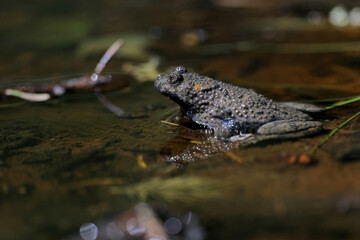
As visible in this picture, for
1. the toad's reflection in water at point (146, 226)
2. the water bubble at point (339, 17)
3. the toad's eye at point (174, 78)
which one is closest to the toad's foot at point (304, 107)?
the toad's eye at point (174, 78)

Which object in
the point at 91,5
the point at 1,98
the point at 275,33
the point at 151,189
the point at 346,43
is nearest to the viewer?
the point at 151,189

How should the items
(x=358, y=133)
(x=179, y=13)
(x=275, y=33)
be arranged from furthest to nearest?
(x=179, y=13) → (x=275, y=33) → (x=358, y=133)

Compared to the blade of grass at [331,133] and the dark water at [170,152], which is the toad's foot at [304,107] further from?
the blade of grass at [331,133]

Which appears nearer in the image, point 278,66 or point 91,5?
point 278,66

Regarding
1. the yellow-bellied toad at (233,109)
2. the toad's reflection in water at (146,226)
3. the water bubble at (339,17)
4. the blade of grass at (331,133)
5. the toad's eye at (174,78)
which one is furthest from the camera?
the water bubble at (339,17)

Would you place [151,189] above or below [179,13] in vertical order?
below

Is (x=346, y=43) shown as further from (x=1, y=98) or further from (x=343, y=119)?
(x=1, y=98)

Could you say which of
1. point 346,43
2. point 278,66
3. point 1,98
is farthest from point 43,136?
point 346,43
